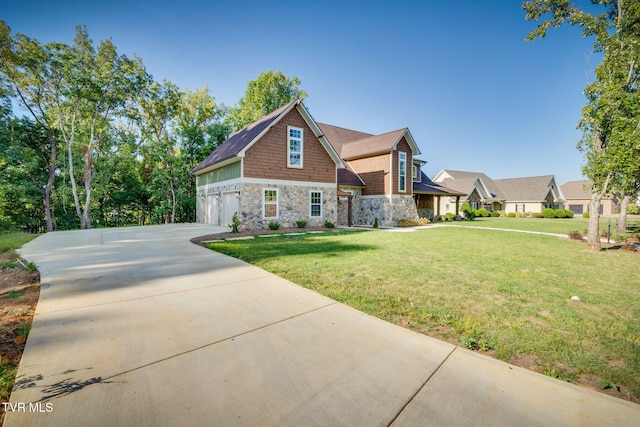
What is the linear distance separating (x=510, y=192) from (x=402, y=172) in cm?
3360

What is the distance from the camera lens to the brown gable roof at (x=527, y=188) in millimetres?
40000

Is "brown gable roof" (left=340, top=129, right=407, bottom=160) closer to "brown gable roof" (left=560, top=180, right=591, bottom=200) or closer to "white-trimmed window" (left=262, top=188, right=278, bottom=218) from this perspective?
"white-trimmed window" (left=262, top=188, right=278, bottom=218)

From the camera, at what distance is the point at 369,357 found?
2740 millimetres

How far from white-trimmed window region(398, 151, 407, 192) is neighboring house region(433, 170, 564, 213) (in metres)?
20.6

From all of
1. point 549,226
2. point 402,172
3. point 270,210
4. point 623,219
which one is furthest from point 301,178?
point 549,226

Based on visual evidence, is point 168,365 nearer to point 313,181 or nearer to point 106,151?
point 313,181

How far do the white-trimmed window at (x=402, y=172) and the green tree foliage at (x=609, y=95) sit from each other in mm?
9871

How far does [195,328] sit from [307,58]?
17961 mm

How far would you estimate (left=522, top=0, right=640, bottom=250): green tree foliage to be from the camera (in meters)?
9.79

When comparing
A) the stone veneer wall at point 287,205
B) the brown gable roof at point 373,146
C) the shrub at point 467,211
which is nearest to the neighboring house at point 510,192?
the shrub at point 467,211

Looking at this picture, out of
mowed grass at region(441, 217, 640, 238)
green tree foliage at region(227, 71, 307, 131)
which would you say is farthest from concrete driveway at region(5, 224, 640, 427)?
green tree foliage at region(227, 71, 307, 131)

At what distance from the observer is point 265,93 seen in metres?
29.5

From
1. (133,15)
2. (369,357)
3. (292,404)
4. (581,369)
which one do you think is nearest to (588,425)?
(581,369)

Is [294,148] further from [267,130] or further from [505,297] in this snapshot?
[505,297]
